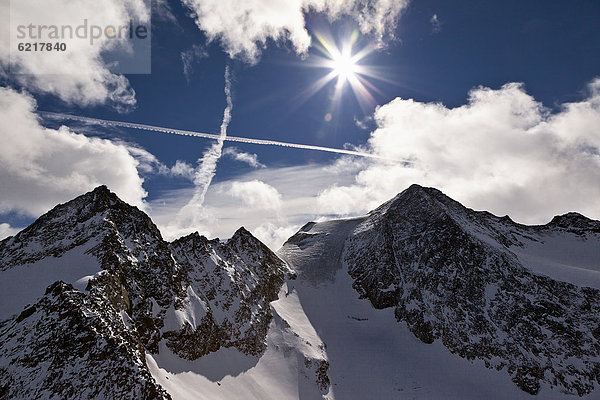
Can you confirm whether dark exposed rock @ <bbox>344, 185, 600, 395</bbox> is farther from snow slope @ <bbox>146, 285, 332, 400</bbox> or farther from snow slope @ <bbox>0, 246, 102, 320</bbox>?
snow slope @ <bbox>0, 246, 102, 320</bbox>

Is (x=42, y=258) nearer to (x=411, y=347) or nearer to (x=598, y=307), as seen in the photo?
(x=411, y=347)

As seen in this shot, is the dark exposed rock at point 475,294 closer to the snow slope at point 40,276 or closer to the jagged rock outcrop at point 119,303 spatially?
the jagged rock outcrop at point 119,303

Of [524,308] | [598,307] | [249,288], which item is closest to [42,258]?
[249,288]

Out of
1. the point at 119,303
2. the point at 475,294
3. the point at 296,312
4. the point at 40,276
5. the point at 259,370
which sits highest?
the point at 40,276

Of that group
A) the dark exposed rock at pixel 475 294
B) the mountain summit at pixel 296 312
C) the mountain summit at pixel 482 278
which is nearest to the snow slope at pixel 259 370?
the mountain summit at pixel 296 312

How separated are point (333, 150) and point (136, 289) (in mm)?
77061

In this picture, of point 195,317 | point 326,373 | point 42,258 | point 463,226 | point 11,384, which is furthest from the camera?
point 463,226

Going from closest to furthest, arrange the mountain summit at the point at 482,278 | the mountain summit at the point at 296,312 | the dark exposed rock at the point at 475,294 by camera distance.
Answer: the mountain summit at the point at 296,312 < the dark exposed rock at the point at 475,294 < the mountain summit at the point at 482,278

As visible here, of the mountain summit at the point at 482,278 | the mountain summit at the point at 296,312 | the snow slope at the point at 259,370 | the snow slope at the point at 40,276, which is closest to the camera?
the mountain summit at the point at 296,312

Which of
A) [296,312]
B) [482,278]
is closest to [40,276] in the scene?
[296,312]

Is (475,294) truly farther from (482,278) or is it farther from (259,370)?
(259,370)

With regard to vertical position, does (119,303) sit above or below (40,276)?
below

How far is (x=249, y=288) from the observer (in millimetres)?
82812

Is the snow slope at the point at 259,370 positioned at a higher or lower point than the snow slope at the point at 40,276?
lower
